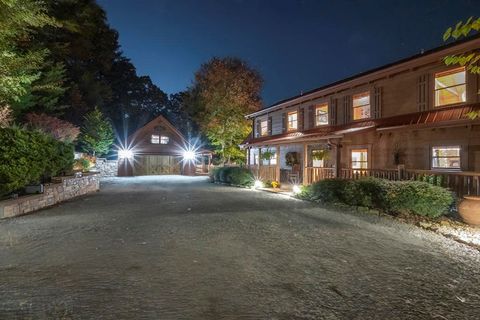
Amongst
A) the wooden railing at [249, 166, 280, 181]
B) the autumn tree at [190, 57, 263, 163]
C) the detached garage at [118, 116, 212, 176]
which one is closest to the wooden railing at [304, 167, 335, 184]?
the wooden railing at [249, 166, 280, 181]

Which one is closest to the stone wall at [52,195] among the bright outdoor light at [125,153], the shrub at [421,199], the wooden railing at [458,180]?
the shrub at [421,199]

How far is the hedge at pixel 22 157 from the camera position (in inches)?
371

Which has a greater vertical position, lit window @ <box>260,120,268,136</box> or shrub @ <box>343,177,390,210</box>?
lit window @ <box>260,120,268,136</box>

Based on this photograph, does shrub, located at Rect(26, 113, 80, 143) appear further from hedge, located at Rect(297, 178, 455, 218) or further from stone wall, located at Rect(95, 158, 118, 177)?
hedge, located at Rect(297, 178, 455, 218)

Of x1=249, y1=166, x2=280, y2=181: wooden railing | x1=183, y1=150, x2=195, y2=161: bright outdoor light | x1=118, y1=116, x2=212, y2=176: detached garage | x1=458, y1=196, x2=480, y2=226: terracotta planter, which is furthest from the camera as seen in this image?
x1=183, y1=150, x2=195, y2=161: bright outdoor light

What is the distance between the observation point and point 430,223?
8469mm

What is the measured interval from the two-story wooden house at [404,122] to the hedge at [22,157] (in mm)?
11801

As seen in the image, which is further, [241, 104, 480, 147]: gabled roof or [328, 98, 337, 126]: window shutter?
[328, 98, 337, 126]: window shutter

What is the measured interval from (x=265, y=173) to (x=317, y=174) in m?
5.06

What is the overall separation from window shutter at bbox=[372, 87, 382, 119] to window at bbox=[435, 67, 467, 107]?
2651 millimetres

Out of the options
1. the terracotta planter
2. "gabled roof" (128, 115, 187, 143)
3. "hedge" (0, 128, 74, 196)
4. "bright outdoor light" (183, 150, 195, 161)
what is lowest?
the terracotta planter

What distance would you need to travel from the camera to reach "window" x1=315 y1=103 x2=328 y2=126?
1895cm

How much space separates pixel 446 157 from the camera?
12.1 metres

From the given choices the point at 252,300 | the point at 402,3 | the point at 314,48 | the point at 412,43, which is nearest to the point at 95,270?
the point at 252,300
